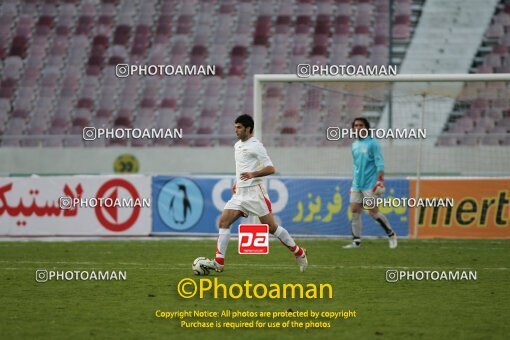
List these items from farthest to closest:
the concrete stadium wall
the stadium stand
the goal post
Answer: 1. the stadium stand
2. the concrete stadium wall
3. the goal post

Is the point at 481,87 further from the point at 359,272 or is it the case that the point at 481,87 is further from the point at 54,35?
the point at 54,35

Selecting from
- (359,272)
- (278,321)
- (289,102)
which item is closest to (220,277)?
(359,272)

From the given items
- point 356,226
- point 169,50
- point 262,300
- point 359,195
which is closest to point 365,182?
point 359,195

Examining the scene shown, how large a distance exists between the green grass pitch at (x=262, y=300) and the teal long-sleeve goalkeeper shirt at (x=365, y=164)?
1010 millimetres

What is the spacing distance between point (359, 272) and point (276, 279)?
4.65ft

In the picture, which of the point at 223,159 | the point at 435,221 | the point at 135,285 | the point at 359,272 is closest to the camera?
the point at 135,285

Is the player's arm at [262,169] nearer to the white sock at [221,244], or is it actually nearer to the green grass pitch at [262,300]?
the white sock at [221,244]

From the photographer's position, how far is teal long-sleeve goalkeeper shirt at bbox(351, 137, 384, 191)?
651 inches

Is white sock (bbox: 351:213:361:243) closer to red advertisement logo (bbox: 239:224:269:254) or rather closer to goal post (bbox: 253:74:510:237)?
goal post (bbox: 253:74:510:237)

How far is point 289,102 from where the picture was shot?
73.2 ft

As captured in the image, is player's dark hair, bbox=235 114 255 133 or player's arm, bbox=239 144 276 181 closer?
player's dark hair, bbox=235 114 255 133

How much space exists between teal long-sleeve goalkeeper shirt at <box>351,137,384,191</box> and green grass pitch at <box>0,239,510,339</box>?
101 cm

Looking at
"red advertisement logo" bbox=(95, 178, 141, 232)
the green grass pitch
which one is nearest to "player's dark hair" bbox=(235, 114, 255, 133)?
the green grass pitch

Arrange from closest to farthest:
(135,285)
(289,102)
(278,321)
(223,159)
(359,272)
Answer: (278,321) → (135,285) → (359,272) → (289,102) → (223,159)
